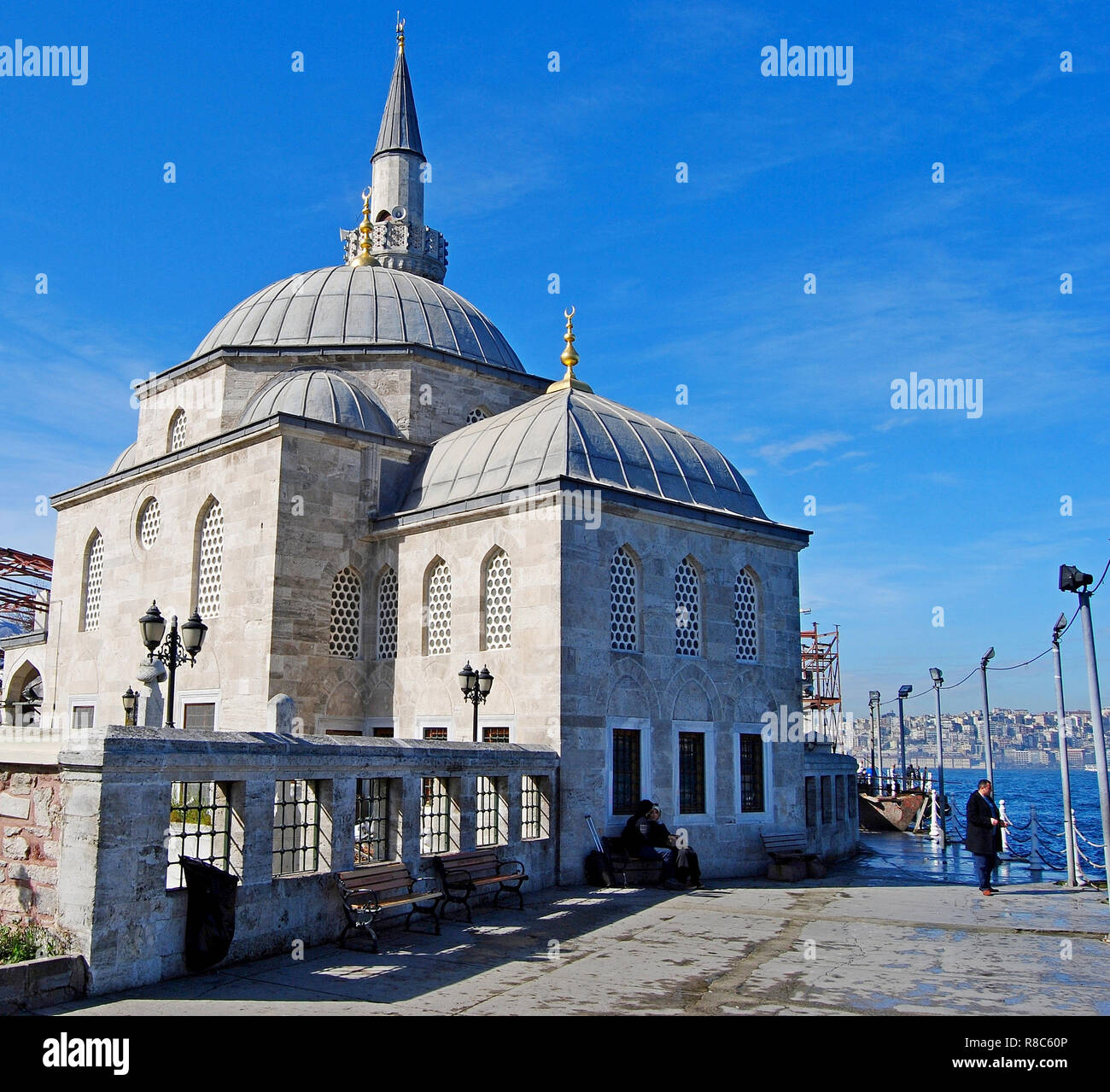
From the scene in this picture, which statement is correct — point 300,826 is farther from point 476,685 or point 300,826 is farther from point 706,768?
point 706,768

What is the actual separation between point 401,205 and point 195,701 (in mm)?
16585

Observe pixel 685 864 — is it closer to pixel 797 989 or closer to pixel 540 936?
pixel 540 936

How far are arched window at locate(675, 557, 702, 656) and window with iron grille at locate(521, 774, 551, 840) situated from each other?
14.0ft

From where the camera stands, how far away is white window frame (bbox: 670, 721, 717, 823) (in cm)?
1880

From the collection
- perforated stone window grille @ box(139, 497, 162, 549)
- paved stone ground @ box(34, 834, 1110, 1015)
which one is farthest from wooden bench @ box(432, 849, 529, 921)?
perforated stone window grille @ box(139, 497, 162, 549)

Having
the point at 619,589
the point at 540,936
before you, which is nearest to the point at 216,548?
the point at 619,589

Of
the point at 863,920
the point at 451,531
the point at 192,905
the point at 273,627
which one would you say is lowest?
the point at 863,920

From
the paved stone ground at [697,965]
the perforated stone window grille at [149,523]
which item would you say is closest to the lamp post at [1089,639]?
the paved stone ground at [697,965]

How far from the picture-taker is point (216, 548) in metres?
21.6

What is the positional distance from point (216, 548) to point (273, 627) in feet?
9.88

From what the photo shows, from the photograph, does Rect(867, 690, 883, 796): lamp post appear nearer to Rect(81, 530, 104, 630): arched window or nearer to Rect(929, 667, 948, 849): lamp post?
Rect(929, 667, 948, 849): lamp post

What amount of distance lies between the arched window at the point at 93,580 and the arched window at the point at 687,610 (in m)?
14.1

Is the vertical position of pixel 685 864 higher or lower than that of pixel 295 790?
lower
